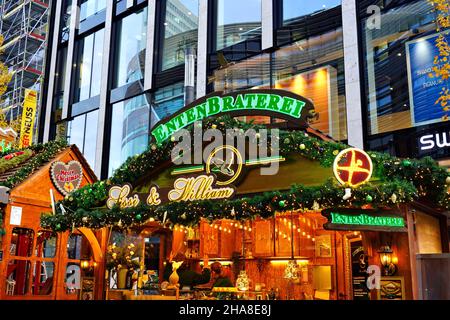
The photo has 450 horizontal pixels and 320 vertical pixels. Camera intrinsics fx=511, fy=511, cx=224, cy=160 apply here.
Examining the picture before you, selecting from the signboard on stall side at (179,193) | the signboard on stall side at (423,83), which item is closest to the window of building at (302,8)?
the signboard on stall side at (423,83)

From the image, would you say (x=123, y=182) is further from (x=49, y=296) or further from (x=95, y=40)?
(x=95, y=40)

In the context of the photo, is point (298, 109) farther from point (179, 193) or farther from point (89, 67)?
point (89, 67)

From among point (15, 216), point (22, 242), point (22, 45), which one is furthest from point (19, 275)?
point (22, 45)

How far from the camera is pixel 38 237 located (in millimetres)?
11508

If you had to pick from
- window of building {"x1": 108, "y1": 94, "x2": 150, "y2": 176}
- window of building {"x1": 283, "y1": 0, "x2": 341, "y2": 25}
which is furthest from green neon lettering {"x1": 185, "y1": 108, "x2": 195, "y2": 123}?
window of building {"x1": 108, "y1": 94, "x2": 150, "y2": 176}

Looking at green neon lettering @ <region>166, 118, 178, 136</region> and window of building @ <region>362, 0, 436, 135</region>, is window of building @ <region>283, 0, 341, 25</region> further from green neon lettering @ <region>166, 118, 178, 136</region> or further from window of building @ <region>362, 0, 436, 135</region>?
green neon lettering @ <region>166, 118, 178, 136</region>

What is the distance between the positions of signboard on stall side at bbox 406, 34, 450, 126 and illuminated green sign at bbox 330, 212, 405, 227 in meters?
6.33

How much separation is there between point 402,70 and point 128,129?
1176 centimetres

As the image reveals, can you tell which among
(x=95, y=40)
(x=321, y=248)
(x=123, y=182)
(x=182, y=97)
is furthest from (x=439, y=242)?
(x=95, y=40)

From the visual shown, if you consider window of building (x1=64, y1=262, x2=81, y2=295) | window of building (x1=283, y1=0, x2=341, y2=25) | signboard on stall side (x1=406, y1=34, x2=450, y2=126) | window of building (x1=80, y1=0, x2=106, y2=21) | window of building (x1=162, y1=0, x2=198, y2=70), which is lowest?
window of building (x1=64, y1=262, x2=81, y2=295)

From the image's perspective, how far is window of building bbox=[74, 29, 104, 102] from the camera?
24500 millimetres

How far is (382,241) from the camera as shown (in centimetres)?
860

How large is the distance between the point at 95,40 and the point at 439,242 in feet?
66.8
